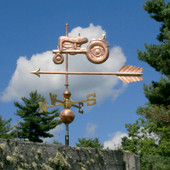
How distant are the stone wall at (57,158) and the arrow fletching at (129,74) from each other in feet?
5.72

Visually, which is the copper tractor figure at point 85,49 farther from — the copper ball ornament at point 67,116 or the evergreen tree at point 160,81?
the evergreen tree at point 160,81

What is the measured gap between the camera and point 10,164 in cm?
559

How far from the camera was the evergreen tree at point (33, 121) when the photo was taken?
3281 centimetres

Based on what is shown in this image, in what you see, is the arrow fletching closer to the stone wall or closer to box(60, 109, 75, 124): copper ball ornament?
box(60, 109, 75, 124): copper ball ornament

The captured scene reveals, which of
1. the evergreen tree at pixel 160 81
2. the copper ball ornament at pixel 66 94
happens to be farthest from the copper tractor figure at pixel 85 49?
the evergreen tree at pixel 160 81

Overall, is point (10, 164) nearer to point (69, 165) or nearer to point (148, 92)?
point (69, 165)

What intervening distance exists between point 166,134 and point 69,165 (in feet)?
71.0

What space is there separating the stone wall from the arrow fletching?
1744 millimetres

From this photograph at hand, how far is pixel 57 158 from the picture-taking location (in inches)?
259

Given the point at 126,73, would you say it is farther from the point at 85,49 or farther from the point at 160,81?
the point at 160,81

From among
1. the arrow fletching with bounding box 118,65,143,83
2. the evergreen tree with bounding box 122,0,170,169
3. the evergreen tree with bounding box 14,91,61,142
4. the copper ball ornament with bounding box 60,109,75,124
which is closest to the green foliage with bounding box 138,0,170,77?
the evergreen tree with bounding box 122,0,170,169

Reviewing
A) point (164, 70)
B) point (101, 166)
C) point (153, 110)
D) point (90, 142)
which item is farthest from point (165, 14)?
point (90, 142)

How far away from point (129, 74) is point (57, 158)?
312 cm

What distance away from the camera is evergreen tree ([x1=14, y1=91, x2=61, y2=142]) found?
32.8m
